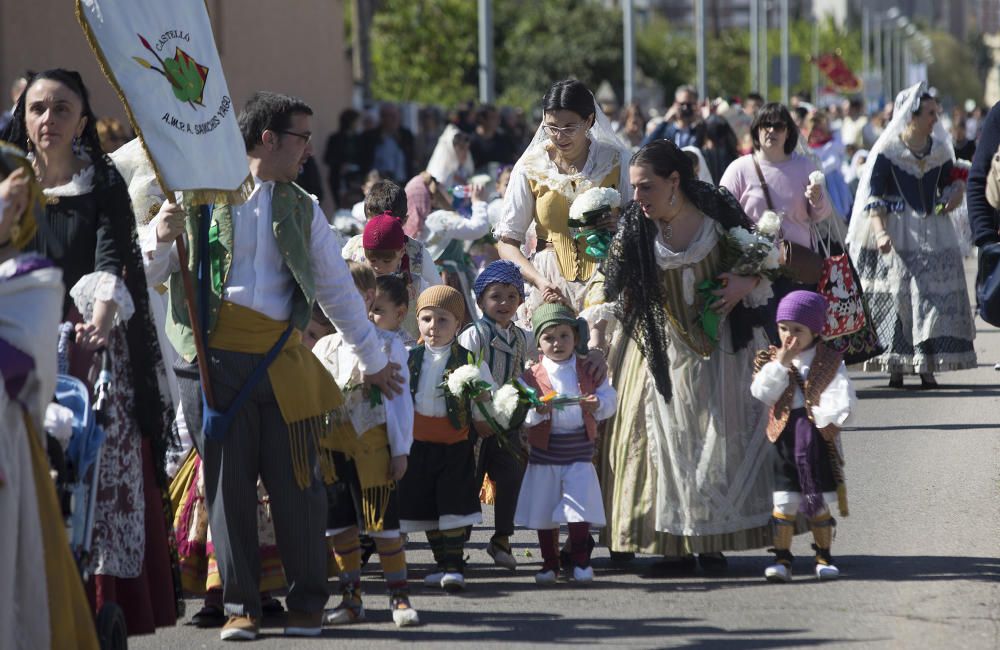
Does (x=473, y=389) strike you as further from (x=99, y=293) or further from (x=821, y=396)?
(x=99, y=293)

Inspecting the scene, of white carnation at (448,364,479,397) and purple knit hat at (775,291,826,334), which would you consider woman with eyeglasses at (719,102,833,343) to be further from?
white carnation at (448,364,479,397)

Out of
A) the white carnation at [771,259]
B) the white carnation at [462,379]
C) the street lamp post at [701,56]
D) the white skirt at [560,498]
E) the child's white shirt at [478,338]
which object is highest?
the street lamp post at [701,56]

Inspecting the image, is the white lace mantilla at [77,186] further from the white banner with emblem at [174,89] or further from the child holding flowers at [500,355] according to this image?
the child holding flowers at [500,355]

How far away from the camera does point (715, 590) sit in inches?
303

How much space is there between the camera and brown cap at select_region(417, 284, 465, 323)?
8.07 metres

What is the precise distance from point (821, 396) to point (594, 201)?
4.55 ft

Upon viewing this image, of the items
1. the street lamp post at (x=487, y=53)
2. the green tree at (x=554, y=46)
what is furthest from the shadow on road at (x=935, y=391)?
the green tree at (x=554, y=46)

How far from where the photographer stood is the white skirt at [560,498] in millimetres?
7855

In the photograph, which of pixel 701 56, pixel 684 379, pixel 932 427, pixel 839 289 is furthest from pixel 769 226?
pixel 701 56

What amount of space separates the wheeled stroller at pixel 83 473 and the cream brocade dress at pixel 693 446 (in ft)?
8.23

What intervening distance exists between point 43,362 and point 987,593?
3.79 metres

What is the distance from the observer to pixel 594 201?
8.45m

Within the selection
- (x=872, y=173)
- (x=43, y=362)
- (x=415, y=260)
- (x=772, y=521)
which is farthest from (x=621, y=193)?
(x=872, y=173)

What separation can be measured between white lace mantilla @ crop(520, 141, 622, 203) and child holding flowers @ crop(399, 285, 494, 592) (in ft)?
3.28
